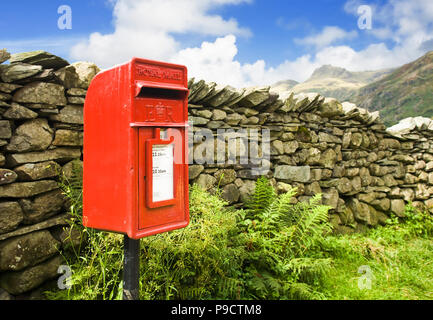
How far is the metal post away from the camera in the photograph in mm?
1847

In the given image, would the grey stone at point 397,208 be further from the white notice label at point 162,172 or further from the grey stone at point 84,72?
the grey stone at point 84,72

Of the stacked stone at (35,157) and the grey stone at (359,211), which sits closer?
the stacked stone at (35,157)

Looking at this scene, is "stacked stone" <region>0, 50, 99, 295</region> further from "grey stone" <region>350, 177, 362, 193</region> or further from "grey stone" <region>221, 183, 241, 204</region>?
"grey stone" <region>350, 177, 362, 193</region>

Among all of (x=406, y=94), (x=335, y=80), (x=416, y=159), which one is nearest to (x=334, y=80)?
(x=335, y=80)

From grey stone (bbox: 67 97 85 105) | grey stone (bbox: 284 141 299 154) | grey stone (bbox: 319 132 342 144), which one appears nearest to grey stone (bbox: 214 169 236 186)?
grey stone (bbox: 284 141 299 154)

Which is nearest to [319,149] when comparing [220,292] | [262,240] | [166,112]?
[262,240]

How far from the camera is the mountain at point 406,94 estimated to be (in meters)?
17.6

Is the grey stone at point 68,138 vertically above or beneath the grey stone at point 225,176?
above

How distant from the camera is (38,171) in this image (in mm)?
2486

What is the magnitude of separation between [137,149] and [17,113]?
1309 mm

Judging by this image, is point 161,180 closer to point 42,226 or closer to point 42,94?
point 42,226

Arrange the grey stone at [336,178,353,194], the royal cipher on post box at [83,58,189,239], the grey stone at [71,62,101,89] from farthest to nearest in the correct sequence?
the grey stone at [336,178,353,194] < the grey stone at [71,62,101,89] < the royal cipher on post box at [83,58,189,239]

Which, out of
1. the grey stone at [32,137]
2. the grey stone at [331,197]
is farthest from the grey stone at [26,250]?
the grey stone at [331,197]

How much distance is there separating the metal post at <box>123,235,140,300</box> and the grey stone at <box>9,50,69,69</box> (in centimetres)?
167
